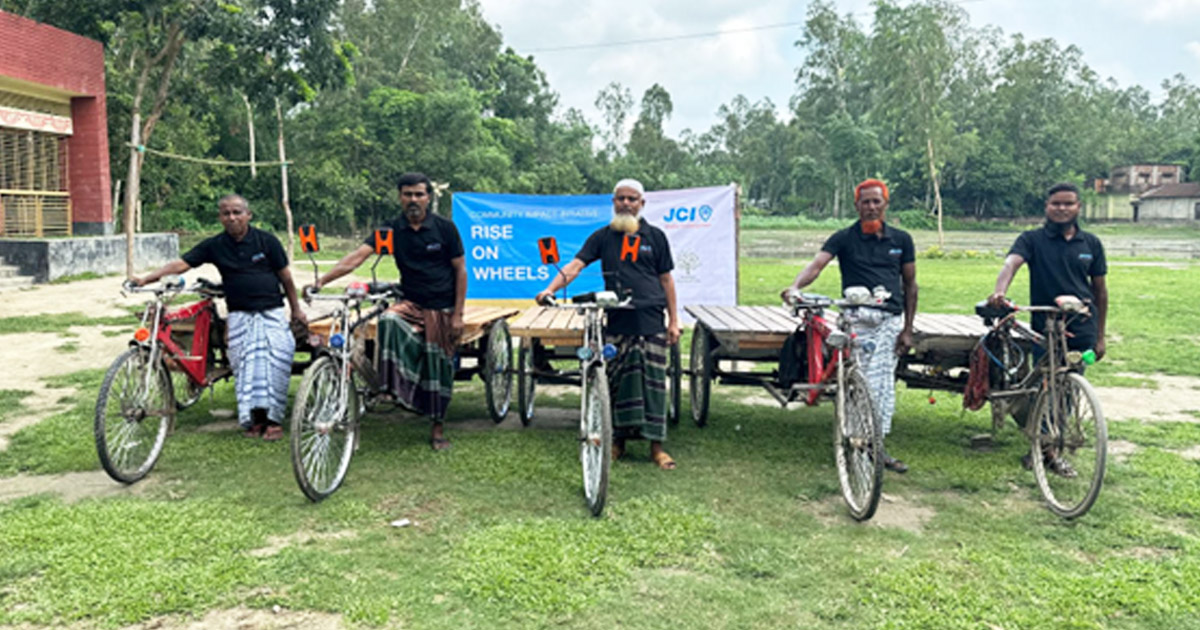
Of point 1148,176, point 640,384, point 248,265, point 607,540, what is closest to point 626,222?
point 640,384

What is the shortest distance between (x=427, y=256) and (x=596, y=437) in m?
1.80

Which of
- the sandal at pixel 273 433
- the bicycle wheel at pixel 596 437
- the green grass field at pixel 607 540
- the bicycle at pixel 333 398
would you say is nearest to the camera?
the green grass field at pixel 607 540

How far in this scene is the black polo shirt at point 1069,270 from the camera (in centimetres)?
497

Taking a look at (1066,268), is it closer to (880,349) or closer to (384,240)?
(880,349)

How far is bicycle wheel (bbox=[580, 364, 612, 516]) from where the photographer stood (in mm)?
4094

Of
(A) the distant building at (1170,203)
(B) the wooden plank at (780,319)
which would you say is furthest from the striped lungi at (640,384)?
(A) the distant building at (1170,203)

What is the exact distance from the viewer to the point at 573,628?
3033 mm

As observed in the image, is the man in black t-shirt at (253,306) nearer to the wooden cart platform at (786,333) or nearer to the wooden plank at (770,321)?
the wooden cart platform at (786,333)

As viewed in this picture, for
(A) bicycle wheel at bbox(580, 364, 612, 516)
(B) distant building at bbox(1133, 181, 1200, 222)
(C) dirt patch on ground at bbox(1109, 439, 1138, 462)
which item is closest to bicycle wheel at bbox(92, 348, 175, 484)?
(A) bicycle wheel at bbox(580, 364, 612, 516)

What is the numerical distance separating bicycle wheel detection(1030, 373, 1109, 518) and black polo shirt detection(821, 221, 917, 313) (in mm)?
968

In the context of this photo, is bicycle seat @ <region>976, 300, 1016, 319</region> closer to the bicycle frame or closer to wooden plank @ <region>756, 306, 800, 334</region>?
the bicycle frame

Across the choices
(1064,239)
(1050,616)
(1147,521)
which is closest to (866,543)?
(1050,616)

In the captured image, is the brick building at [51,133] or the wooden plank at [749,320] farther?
the brick building at [51,133]

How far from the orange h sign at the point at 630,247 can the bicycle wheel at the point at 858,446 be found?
4.56ft
